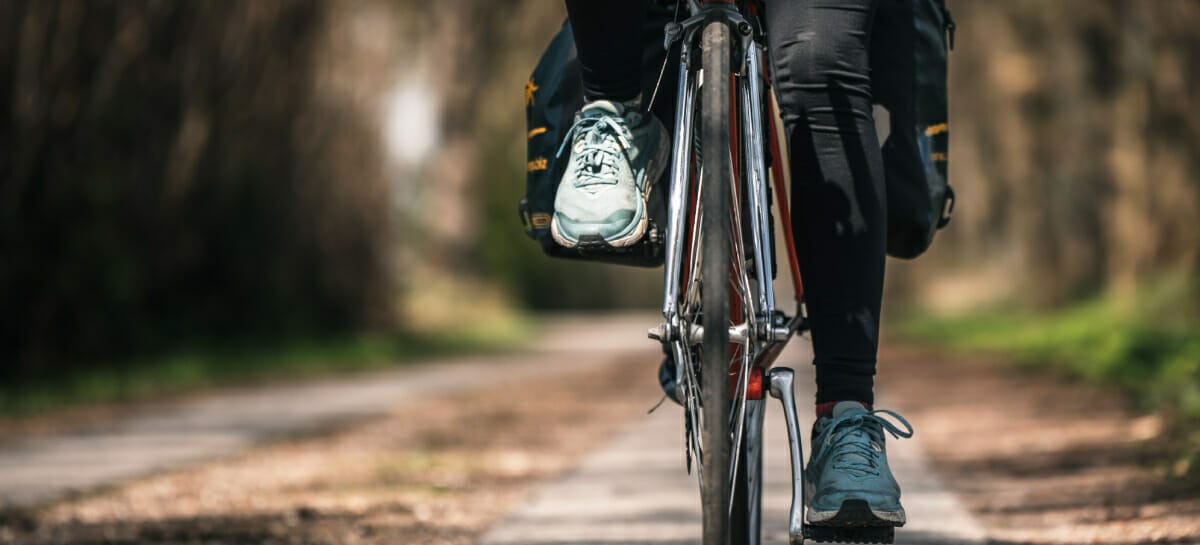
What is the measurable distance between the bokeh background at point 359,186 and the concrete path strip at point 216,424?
848mm

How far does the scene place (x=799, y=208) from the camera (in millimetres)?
2895

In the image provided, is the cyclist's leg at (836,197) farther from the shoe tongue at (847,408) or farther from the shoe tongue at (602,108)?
the shoe tongue at (602,108)

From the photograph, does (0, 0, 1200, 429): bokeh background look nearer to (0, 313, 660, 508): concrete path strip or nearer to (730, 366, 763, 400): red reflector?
(0, 313, 660, 508): concrete path strip

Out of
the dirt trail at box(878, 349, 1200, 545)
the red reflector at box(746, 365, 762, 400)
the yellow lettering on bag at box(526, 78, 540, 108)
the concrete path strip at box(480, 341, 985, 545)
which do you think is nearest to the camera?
the red reflector at box(746, 365, 762, 400)

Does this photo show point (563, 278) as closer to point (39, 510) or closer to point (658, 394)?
point (658, 394)

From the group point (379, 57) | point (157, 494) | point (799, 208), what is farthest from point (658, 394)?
point (799, 208)

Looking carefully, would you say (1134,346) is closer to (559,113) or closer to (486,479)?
(486,479)

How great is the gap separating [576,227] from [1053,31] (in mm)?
14171

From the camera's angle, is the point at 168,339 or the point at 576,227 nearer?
the point at 576,227

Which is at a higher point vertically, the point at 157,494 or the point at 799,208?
the point at 799,208

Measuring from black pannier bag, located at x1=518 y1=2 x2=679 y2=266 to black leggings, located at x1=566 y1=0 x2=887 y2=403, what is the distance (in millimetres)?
124

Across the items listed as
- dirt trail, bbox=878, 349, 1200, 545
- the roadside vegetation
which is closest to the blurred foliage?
dirt trail, bbox=878, 349, 1200, 545

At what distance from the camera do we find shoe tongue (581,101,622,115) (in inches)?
112

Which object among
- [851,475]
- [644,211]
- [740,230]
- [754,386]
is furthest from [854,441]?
[644,211]
